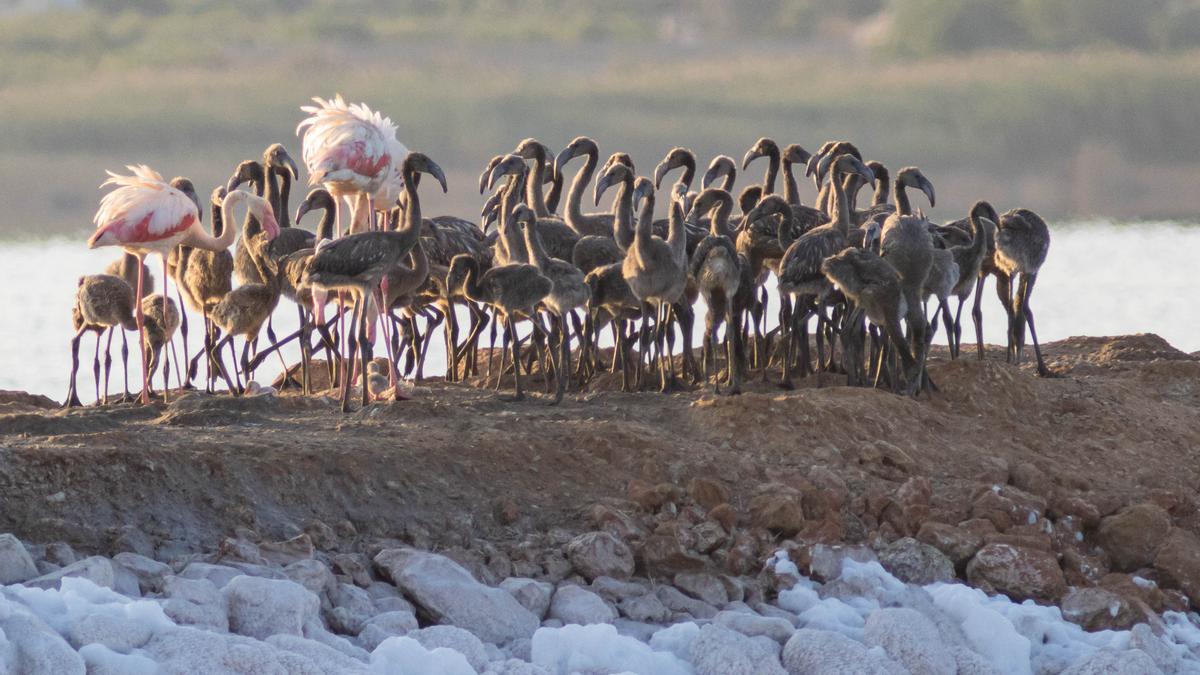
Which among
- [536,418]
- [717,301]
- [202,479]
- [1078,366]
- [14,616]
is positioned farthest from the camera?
[1078,366]

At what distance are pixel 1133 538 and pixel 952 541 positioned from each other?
5.20ft

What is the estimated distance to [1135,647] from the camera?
11.9 metres

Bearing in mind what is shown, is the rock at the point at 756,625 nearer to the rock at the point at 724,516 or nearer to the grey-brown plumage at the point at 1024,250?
the rock at the point at 724,516

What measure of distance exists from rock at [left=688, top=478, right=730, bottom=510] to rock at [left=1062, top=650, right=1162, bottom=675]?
2534 mm

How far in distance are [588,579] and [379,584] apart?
4.47 feet

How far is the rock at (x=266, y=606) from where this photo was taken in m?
10.2

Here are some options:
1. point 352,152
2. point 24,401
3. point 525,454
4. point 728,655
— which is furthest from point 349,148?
point 728,655

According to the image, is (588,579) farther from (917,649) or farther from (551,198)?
(551,198)

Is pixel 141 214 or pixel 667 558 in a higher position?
pixel 141 214

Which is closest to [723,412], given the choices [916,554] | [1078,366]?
[916,554]

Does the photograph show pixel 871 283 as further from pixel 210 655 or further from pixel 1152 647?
pixel 210 655

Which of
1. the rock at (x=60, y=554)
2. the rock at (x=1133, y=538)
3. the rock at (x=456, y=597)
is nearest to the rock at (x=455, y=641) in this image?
the rock at (x=456, y=597)

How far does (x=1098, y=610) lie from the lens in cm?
1230

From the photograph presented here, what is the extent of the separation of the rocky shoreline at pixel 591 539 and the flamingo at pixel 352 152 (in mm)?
2962
